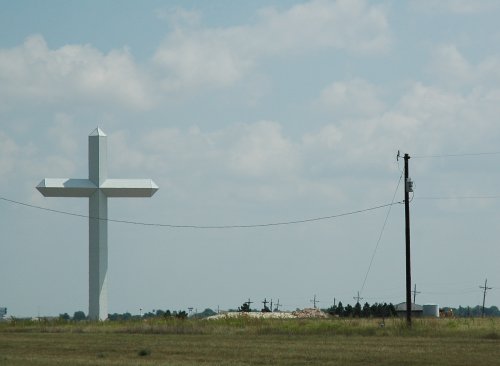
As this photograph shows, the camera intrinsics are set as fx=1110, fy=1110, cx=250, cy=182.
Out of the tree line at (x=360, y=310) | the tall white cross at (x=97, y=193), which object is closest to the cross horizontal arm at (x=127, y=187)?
the tall white cross at (x=97, y=193)

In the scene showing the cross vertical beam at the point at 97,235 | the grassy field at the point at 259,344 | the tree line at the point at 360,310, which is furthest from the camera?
the tree line at the point at 360,310

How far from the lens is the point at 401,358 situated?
30219mm

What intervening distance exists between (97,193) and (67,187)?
1.56m

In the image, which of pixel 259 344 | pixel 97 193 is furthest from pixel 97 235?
pixel 259 344

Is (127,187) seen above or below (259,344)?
above

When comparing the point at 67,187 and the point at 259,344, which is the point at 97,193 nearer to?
the point at 67,187

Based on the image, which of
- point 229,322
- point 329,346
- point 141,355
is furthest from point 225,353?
point 229,322

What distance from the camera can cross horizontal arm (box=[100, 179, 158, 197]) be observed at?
57125 millimetres

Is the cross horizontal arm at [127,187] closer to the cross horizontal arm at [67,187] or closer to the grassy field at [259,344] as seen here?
the cross horizontal arm at [67,187]

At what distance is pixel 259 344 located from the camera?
123ft

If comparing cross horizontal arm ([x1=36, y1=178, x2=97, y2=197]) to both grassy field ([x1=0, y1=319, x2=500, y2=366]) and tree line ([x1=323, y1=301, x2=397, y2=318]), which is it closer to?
grassy field ([x1=0, y1=319, x2=500, y2=366])

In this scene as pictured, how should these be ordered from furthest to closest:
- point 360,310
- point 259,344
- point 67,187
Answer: point 360,310 < point 67,187 < point 259,344

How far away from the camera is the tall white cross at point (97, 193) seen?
186 feet

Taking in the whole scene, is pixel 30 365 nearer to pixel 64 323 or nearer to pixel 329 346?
pixel 329 346
